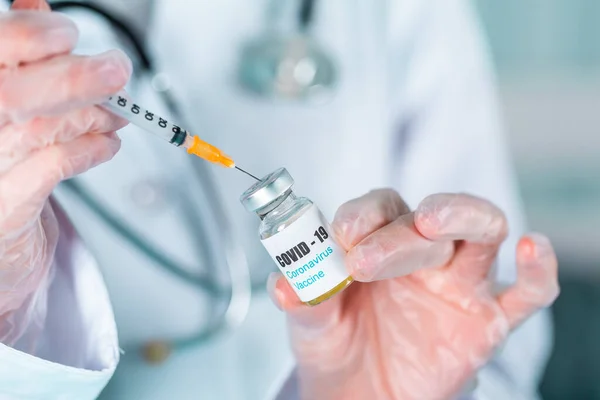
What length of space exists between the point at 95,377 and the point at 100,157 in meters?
0.20

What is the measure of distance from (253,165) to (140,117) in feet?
1.19

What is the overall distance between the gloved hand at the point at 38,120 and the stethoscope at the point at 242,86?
0.22m

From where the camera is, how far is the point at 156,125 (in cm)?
62

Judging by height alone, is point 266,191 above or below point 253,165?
above

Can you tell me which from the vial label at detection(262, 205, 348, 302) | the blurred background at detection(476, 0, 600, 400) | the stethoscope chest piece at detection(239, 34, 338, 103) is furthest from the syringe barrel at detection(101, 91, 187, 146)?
the blurred background at detection(476, 0, 600, 400)

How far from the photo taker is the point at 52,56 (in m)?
0.51

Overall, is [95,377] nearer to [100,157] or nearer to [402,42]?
[100,157]

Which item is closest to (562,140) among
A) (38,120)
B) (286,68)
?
(286,68)

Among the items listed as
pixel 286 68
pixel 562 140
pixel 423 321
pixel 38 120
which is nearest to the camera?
pixel 38 120

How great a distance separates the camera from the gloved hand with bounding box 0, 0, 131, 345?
498 millimetres

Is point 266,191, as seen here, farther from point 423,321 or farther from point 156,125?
point 423,321

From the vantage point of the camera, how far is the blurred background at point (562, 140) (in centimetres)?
177

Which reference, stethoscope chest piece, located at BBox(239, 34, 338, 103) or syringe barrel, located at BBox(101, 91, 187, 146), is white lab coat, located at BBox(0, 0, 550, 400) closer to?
stethoscope chest piece, located at BBox(239, 34, 338, 103)

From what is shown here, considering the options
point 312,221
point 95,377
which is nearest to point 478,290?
point 312,221
